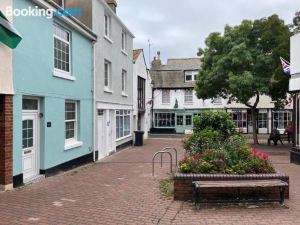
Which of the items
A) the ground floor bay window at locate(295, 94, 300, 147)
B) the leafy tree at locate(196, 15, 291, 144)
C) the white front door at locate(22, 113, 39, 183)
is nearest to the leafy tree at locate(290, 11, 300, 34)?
the leafy tree at locate(196, 15, 291, 144)

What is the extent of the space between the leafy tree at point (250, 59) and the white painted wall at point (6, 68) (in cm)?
1710

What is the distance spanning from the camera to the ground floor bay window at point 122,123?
77.4 feet

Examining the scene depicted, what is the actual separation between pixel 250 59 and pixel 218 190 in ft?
58.2

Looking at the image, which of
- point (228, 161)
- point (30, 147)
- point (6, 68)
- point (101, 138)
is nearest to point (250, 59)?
point (101, 138)

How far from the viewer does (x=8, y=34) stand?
9.70 metres

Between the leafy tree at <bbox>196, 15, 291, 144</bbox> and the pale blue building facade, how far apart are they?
469 inches

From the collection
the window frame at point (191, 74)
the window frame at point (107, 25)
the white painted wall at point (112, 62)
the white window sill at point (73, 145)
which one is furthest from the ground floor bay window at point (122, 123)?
the window frame at point (191, 74)

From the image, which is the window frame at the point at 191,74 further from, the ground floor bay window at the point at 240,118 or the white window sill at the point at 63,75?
the white window sill at the point at 63,75

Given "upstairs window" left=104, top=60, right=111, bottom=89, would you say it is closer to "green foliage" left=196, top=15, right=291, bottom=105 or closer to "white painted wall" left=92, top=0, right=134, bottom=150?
"white painted wall" left=92, top=0, right=134, bottom=150

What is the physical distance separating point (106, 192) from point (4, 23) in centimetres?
494

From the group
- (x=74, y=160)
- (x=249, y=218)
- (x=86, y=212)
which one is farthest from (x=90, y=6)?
(x=249, y=218)

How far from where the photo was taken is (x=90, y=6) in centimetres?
1775

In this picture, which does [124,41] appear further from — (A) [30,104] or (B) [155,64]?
(B) [155,64]

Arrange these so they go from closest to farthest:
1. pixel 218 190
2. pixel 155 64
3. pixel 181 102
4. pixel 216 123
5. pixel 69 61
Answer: pixel 218 190, pixel 69 61, pixel 216 123, pixel 181 102, pixel 155 64
